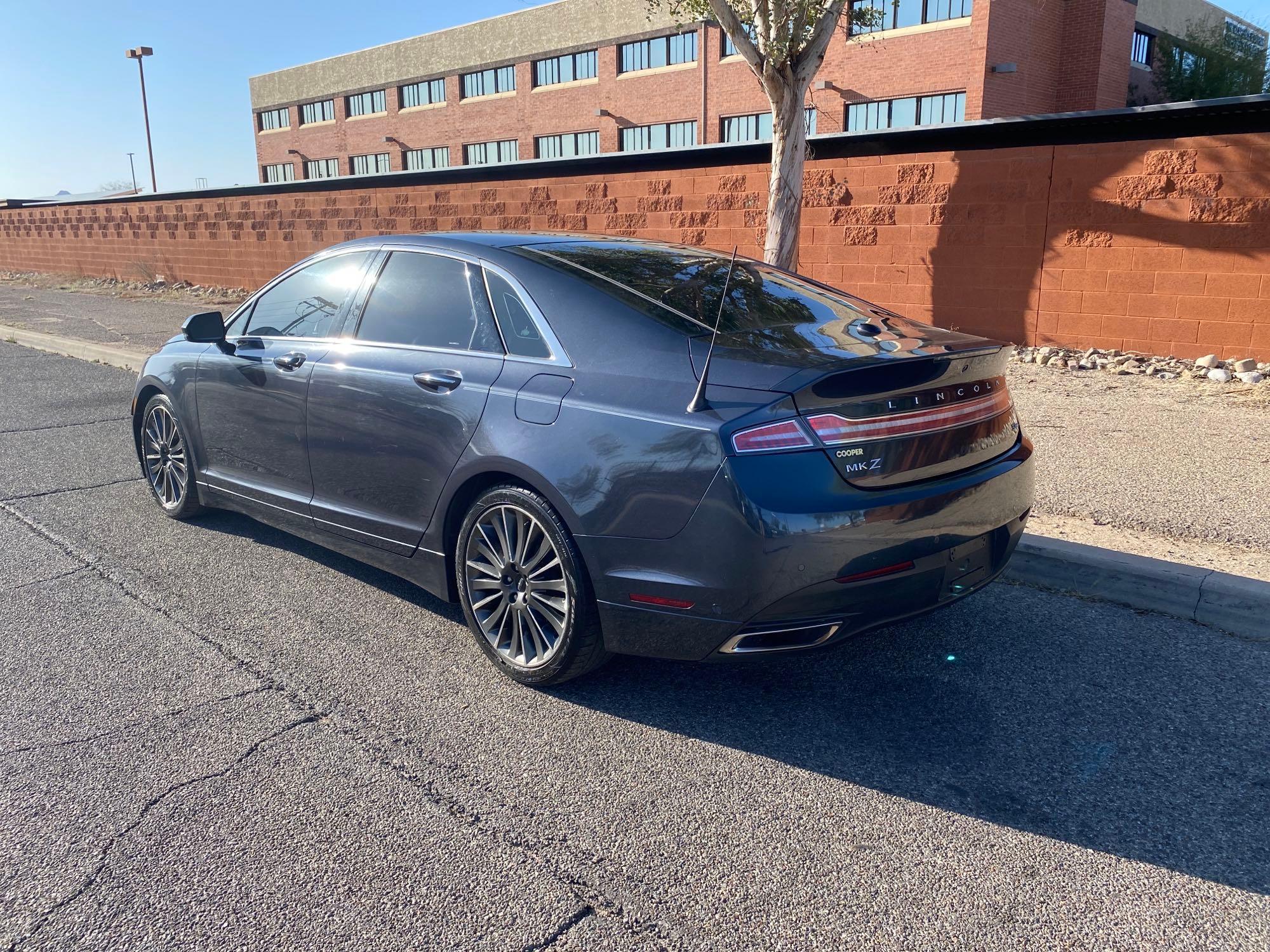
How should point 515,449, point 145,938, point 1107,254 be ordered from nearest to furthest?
point 145,938 → point 515,449 → point 1107,254

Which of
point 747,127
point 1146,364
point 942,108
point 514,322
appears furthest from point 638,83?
point 514,322

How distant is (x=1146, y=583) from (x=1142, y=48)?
121 feet

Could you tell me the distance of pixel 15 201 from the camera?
1375 inches

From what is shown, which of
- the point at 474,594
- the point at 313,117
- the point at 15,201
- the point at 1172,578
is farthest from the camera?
the point at 313,117

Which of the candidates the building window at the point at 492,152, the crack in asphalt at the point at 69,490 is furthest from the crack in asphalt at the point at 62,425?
the building window at the point at 492,152

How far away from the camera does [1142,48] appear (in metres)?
34.3

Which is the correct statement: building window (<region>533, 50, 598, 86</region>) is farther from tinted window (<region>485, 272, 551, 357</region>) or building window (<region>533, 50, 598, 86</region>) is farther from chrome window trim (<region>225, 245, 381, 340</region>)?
tinted window (<region>485, 272, 551, 357</region>)

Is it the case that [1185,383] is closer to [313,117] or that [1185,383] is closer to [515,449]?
[515,449]

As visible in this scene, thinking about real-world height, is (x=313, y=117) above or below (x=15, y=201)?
above

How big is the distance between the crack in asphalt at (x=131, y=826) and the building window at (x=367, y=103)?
161ft

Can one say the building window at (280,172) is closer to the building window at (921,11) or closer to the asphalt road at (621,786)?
the building window at (921,11)

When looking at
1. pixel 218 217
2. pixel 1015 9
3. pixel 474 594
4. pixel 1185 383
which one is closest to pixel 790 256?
pixel 1185 383

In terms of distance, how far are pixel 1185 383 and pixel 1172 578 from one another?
17.8 ft

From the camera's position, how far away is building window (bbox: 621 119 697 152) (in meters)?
35.2
